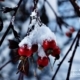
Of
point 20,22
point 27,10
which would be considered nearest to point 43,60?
point 27,10

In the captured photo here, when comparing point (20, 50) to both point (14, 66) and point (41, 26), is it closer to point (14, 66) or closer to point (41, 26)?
point (41, 26)

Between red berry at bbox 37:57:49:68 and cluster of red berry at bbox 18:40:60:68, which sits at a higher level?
cluster of red berry at bbox 18:40:60:68

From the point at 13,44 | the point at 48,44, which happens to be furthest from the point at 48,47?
the point at 13,44

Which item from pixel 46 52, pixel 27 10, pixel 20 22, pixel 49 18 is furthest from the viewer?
pixel 20 22

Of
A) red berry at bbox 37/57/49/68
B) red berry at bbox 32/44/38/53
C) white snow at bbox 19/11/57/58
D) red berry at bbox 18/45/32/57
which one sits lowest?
red berry at bbox 37/57/49/68

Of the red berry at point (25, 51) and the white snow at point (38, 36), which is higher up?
the white snow at point (38, 36)

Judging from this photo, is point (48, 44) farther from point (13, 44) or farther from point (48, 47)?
point (13, 44)

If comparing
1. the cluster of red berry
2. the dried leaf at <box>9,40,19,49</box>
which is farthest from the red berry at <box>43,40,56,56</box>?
the dried leaf at <box>9,40,19,49</box>

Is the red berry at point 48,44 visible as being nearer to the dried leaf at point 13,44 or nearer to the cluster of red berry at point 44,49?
the cluster of red berry at point 44,49

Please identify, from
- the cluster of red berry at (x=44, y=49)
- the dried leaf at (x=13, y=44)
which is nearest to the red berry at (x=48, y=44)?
the cluster of red berry at (x=44, y=49)

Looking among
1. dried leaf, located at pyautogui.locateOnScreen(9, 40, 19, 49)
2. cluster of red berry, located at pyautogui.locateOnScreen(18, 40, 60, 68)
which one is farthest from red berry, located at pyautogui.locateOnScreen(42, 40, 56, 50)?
dried leaf, located at pyautogui.locateOnScreen(9, 40, 19, 49)

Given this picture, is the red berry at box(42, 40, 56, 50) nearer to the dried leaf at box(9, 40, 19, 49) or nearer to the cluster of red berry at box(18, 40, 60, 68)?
the cluster of red berry at box(18, 40, 60, 68)
